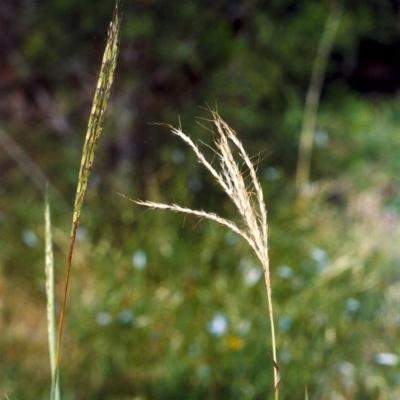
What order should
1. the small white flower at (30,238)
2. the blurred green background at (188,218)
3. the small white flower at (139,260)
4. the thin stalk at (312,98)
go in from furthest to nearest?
1. the thin stalk at (312,98)
2. the small white flower at (30,238)
3. the small white flower at (139,260)
4. the blurred green background at (188,218)

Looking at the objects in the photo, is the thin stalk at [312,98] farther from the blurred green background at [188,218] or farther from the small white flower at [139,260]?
the small white flower at [139,260]

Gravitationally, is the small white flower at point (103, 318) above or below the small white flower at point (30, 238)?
below

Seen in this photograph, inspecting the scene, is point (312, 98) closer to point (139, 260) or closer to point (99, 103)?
point (139, 260)

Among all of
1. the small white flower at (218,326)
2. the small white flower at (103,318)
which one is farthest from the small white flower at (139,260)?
the small white flower at (218,326)

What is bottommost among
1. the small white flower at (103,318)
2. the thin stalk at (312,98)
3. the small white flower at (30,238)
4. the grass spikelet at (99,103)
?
the small white flower at (103,318)

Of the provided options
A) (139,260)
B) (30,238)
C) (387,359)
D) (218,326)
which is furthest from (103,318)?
(387,359)

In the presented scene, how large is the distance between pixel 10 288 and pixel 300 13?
66.5 inches

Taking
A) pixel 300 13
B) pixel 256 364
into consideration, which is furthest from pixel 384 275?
pixel 300 13

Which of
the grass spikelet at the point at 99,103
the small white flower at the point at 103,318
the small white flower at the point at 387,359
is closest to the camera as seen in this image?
the grass spikelet at the point at 99,103

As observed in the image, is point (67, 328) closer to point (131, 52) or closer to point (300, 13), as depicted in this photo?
point (131, 52)

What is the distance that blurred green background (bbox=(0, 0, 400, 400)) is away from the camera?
198cm

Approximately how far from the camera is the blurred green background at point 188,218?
198 cm

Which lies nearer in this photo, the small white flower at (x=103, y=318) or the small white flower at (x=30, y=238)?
the small white flower at (x=103, y=318)

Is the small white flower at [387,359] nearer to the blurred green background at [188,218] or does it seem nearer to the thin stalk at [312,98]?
the blurred green background at [188,218]
